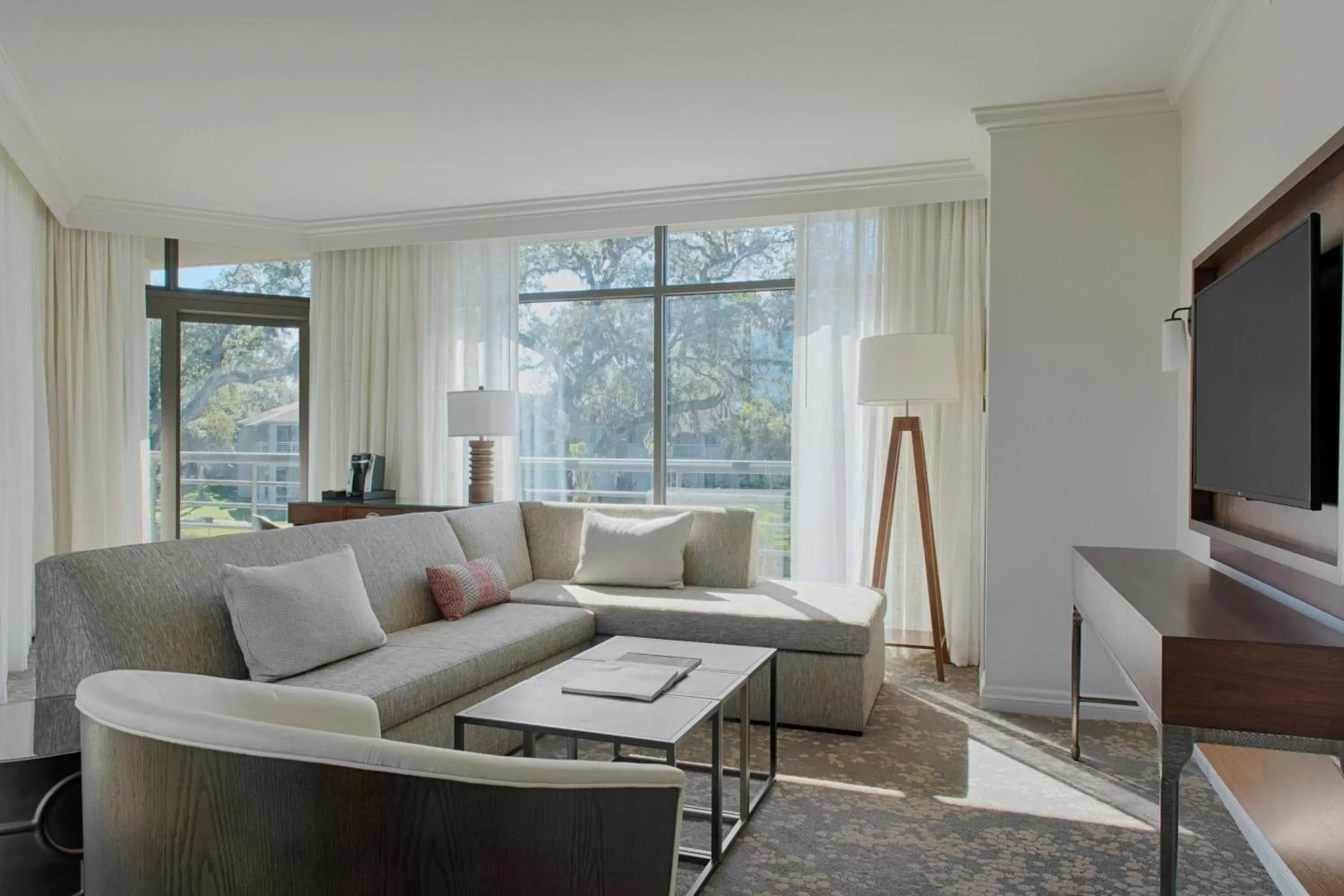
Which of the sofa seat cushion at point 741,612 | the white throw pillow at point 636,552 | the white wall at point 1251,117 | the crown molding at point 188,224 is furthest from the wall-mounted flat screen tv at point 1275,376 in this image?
the crown molding at point 188,224

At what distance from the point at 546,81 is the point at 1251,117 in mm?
2408

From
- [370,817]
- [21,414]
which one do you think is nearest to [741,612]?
[370,817]

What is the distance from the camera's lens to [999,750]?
10.7 ft

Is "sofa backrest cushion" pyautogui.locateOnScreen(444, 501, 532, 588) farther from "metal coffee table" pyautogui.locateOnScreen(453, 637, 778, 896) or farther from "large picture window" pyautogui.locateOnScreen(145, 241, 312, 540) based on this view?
"large picture window" pyautogui.locateOnScreen(145, 241, 312, 540)

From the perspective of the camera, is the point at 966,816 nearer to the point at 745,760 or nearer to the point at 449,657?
the point at 745,760

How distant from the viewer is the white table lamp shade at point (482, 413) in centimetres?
512

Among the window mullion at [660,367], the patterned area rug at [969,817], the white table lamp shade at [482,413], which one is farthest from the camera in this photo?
the window mullion at [660,367]

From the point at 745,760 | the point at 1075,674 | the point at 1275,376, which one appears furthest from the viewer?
the point at 1075,674

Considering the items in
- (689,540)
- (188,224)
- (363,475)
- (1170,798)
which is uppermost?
(188,224)

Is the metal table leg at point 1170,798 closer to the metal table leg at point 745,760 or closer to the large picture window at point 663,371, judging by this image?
the metal table leg at point 745,760

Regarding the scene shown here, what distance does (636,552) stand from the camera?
4.18m

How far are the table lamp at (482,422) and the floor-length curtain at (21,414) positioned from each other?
6.91ft

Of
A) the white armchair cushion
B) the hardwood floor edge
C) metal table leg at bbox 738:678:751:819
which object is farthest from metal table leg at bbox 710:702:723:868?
the hardwood floor edge

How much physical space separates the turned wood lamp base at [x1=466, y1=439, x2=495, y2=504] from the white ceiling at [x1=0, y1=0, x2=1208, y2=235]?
1515 mm
